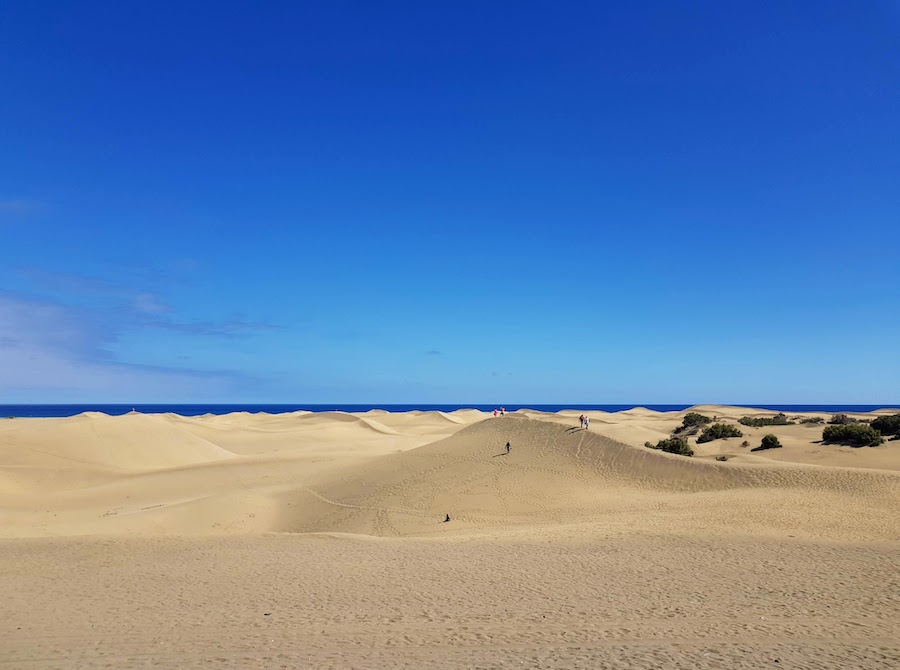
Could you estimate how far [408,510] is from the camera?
22.4 m

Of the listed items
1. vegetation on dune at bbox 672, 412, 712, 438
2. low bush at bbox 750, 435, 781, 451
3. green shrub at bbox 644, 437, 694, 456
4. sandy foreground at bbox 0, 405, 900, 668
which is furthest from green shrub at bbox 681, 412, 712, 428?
green shrub at bbox 644, 437, 694, 456

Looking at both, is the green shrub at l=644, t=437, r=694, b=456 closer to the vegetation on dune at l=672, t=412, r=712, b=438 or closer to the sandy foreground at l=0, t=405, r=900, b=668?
the sandy foreground at l=0, t=405, r=900, b=668

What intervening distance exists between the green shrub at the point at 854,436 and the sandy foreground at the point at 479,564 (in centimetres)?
74

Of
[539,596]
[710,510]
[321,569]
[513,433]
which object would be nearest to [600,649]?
[539,596]

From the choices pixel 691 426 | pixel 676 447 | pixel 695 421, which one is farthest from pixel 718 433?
pixel 695 421

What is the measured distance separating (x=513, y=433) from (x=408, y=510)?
9.69 metres

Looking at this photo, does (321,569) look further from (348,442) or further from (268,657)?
(348,442)

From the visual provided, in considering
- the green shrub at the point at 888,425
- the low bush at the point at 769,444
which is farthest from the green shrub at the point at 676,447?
the green shrub at the point at 888,425

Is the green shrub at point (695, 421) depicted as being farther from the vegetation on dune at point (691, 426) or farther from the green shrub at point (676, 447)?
the green shrub at point (676, 447)

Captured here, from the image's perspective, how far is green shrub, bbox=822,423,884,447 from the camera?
2773 cm

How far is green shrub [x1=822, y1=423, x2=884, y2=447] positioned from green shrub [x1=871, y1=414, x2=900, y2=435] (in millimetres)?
1163

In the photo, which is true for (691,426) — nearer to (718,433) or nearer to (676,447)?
(718,433)

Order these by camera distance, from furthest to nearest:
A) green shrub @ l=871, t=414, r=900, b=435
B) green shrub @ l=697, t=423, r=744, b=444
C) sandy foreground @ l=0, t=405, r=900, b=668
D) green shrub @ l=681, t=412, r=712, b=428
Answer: green shrub @ l=681, t=412, r=712, b=428
green shrub @ l=697, t=423, r=744, b=444
green shrub @ l=871, t=414, r=900, b=435
sandy foreground @ l=0, t=405, r=900, b=668

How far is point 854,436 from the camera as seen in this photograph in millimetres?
28453
